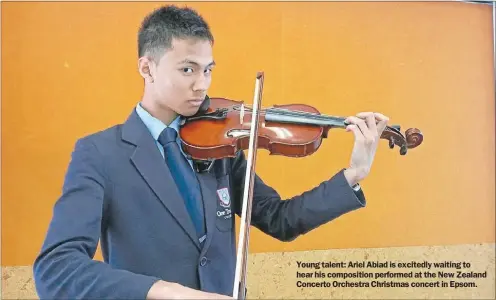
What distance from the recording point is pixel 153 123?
1.24 metres

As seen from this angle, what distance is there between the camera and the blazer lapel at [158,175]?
115 cm

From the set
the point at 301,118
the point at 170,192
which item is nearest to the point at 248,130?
the point at 301,118

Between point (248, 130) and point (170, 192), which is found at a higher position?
point (248, 130)

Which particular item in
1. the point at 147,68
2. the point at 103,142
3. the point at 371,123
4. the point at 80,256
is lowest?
the point at 80,256

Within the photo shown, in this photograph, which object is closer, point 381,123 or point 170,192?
point 170,192

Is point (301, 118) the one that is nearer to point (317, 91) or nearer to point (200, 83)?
point (200, 83)

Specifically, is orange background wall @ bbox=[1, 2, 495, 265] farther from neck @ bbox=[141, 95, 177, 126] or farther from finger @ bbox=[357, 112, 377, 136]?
neck @ bbox=[141, 95, 177, 126]

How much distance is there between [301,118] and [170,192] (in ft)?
1.21

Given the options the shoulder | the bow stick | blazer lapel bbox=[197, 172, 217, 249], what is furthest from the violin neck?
the shoulder

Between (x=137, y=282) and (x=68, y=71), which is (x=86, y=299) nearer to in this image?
(x=137, y=282)

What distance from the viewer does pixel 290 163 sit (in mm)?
1597

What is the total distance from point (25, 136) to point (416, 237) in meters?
1.26

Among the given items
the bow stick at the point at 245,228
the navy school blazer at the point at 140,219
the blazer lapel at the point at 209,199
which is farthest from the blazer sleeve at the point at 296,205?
the bow stick at the point at 245,228

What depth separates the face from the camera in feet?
4.01
